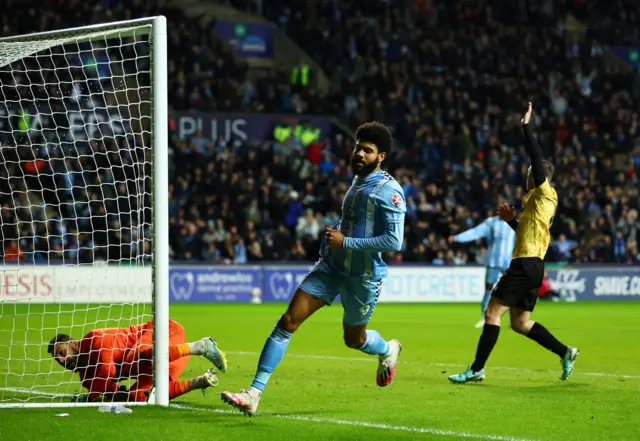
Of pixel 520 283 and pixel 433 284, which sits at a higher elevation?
pixel 520 283

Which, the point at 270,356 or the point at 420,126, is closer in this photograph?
the point at 270,356

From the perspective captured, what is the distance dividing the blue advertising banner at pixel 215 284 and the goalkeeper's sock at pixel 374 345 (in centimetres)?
1609

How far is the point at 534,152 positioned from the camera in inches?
368

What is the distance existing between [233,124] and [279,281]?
20.1 ft

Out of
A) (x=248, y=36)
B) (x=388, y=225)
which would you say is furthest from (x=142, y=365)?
(x=248, y=36)

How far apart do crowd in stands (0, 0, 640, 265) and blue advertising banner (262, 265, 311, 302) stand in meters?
0.75

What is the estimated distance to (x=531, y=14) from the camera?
3731 centimetres

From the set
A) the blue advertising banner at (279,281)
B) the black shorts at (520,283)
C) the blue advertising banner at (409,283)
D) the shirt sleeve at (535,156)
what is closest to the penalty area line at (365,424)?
the black shorts at (520,283)

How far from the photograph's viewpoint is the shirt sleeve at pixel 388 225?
24.8 ft

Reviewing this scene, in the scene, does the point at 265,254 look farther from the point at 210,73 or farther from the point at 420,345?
the point at 420,345

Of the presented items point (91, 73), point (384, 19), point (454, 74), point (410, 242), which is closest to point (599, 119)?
point (454, 74)

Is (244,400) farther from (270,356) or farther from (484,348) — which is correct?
(484,348)

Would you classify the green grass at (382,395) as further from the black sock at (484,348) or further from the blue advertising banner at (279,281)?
the blue advertising banner at (279,281)

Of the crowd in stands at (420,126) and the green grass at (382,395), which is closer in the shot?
the green grass at (382,395)
